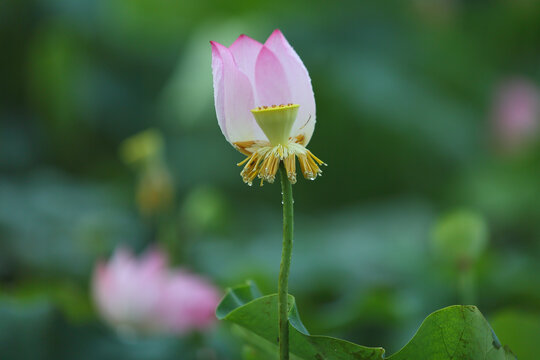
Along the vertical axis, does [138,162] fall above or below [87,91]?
below

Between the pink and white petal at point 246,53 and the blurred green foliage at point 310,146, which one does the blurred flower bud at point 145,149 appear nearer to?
the blurred green foliage at point 310,146

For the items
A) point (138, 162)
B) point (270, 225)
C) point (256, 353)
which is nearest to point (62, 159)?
point (270, 225)

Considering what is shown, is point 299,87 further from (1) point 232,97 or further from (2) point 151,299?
(2) point 151,299

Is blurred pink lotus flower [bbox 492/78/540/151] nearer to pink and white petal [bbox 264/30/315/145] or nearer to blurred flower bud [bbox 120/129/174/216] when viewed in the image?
blurred flower bud [bbox 120/129/174/216]

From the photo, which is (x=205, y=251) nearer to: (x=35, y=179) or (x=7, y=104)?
(x=35, y=179)

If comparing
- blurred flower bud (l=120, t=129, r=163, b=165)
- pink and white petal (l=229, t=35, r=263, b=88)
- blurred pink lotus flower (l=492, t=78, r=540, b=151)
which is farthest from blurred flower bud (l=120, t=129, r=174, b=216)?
blurred pink lotus flower (l=492, t=78, r=540, b=151)

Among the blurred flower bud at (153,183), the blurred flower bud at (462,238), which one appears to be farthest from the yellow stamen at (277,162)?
the blurred flower bud at (153,183)
